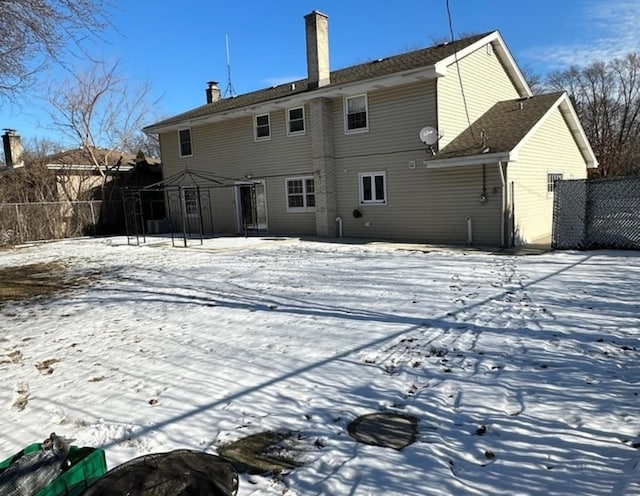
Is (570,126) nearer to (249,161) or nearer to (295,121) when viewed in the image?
(295,121)

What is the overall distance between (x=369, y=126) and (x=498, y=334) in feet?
37.8

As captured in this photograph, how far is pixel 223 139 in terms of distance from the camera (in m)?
20.2

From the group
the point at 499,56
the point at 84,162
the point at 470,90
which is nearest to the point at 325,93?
the point at 470,90

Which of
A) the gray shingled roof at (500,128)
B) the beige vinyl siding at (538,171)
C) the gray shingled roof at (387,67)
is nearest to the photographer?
the gray shingled roof at (500,128)

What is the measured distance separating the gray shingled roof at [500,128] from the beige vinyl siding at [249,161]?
5645 millimetres

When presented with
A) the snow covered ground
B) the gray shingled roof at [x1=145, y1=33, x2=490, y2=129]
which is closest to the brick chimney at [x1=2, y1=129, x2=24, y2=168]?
the gray shingled roof at [x1=145, y1=33, x2=490, y2=129]

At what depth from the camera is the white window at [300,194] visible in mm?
17453

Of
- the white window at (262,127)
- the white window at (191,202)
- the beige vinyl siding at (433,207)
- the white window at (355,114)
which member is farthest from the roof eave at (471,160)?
the white window at (191,202)

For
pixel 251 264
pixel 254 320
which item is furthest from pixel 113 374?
pixel 251 264

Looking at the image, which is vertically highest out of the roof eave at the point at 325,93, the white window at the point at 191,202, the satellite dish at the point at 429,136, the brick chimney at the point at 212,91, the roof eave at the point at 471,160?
the brick chimney at the point at 212,91

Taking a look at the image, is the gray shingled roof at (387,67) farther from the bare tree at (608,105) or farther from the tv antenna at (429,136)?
the bare tree at (608,105)

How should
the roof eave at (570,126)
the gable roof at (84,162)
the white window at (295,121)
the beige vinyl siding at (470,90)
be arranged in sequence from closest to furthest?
the roof eave at (570,126) < the beige vinyl siding at (470,90) < the white window at (295,121) < the gable roof at (84,162)

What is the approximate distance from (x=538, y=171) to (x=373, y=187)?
536 cm

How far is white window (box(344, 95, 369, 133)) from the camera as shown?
15661mm
